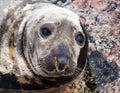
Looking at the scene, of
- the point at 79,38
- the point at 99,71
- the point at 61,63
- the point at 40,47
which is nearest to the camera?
the point at 61,63

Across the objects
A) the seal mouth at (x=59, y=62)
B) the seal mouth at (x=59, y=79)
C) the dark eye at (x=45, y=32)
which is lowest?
the seal mouth at (x=59, y=79)

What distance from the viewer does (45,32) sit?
491cm

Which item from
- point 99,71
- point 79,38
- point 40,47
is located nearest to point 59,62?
point 40,47

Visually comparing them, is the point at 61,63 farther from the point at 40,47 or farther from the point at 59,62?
the point at 40,47

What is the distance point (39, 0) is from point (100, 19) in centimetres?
109

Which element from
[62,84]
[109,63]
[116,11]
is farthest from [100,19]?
[62,84]

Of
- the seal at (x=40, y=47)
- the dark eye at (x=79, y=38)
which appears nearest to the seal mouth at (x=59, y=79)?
the seal at (x=40, y=47)

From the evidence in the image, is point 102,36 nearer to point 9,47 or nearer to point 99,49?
point 99,49

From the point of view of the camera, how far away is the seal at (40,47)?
470cm

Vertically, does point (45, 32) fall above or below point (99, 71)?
above

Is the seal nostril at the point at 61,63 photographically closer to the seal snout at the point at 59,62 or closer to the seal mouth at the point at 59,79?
the seal snout at the point at 59,62

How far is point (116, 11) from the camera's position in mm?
6547

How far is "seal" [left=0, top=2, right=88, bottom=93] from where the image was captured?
470cm

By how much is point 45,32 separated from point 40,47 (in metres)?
0.17
